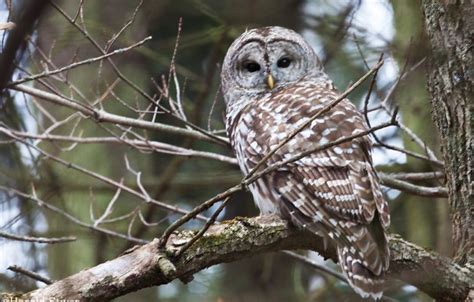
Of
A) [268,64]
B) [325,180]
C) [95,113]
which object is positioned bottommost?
[325,180]

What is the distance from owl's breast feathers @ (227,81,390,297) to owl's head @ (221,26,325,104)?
0.82 meters

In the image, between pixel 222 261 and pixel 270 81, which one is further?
pixel 270 81

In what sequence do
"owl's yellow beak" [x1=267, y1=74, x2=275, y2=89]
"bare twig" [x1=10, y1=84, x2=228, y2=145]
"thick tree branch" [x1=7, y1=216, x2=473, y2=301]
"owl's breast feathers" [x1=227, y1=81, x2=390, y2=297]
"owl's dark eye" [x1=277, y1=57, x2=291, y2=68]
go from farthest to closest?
"owl's dark eye" [x1=277, y1=57, x2=291, y2=68], "owl's yellow beak" [x1=267, y1=74, x2=275, y2=89], "bare twig" [x1=10, y1=84, x2=228, y2=145], "owl's breast feathers" [x1=227, y1=81, x2=390, y2=297], "thick tree branch" [x1=7, y1=216, x2=473, y2=301]

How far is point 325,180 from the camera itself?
3.88m

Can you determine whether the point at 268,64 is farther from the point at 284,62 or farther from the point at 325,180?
the point at 325,180

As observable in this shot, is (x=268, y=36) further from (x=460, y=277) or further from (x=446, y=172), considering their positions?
(x=460, y=277)

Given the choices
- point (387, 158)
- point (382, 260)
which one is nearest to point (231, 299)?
point (387, 158)

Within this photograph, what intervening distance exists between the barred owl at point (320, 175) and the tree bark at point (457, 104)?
41 cm

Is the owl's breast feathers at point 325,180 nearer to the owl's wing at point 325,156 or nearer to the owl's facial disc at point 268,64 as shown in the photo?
the owl's wing at point 325,156

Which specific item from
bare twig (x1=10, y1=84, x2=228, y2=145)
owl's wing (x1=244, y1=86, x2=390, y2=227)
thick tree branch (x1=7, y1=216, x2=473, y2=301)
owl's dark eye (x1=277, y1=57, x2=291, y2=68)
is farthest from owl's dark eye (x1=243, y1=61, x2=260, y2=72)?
thick tree branch (x1=7, y1=216, x2=473, y2=301)

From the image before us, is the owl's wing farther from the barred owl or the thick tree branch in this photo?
the thick tree branch

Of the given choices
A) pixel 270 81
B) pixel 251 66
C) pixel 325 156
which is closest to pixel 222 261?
pixel 325 156

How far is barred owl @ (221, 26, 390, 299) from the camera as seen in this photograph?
11.6 feet

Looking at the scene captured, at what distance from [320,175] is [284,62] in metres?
2.05
